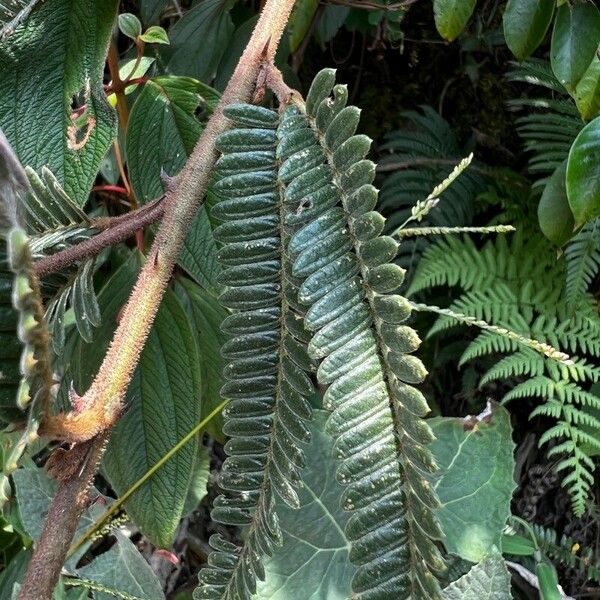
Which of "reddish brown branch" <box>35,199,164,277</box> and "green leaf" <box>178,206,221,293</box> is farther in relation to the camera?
"green leaf" <box>178,206,221,293</box>

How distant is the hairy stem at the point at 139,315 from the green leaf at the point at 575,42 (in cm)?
33

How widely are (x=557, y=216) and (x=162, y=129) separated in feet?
1.48

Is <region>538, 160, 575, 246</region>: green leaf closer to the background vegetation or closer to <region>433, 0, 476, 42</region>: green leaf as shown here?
the background vegetation

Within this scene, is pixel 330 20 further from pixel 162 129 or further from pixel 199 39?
pixel 162 129

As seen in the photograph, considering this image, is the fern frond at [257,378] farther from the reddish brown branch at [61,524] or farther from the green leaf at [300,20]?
the green leaf at [300,20]

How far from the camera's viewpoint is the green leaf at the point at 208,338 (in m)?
0.87

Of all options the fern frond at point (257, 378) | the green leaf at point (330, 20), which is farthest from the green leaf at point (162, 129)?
the green leaf at point (330, 20)

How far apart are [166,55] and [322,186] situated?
27.4 inches

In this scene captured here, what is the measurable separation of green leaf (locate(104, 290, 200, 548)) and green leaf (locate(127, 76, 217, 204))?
0.13 m

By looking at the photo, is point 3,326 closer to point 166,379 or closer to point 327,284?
point 327,284

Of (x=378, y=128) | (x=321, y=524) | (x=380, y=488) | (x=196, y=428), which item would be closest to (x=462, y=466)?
(x=321, y=524)

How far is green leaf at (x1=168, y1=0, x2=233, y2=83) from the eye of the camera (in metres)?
0.96

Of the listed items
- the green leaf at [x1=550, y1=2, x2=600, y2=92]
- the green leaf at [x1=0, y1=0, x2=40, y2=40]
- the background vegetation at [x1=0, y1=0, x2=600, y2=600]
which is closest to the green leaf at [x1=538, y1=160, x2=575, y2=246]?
the background vegetation at [x1=0, y1=0, x2=600, y2=600]

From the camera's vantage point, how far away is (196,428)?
73 cm
